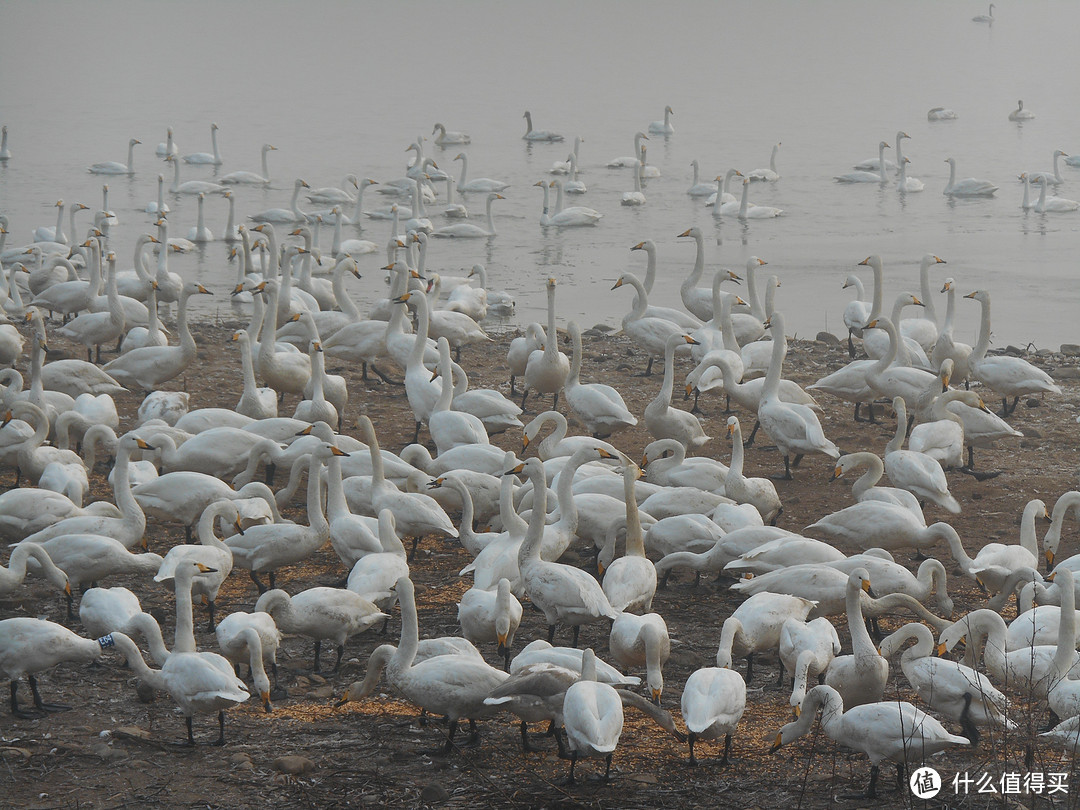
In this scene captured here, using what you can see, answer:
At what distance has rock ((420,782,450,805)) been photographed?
5.58 metres

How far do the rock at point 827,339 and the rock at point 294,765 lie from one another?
10.7m

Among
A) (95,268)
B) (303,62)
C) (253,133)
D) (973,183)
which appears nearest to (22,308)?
(95,268)

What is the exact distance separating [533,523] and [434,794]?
2390 millimetres

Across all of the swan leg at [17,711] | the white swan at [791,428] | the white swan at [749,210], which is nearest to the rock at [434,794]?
the swan leg at [17,711]

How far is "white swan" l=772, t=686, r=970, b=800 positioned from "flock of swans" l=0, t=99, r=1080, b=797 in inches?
0.5

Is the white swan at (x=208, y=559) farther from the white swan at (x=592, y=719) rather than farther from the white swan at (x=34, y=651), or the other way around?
the white swan at (x=592, y=719)

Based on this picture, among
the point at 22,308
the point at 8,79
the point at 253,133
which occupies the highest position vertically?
the point at 8,79

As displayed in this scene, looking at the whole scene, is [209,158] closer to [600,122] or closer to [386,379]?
[600,122]

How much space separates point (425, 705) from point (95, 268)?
9.85 metres

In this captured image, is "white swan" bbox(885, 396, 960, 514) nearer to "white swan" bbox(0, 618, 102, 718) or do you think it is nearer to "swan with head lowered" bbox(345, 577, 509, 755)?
"swan with head lowered" bbox(345, 577, 509, 755)

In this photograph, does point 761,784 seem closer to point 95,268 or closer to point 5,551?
point 5,551

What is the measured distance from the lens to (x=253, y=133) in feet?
118

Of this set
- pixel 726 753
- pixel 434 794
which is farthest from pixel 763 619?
pixel 434 794

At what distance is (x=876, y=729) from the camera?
5.78 metres
